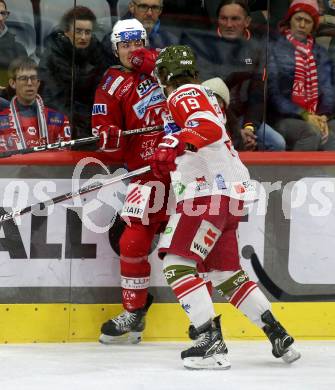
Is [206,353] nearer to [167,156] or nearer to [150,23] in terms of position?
[167,156]

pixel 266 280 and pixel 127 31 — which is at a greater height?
pixel 127 31

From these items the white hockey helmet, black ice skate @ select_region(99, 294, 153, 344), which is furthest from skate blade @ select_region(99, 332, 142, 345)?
the white hockey helmet

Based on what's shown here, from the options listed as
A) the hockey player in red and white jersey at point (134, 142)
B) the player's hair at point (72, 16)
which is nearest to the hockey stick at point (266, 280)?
the hockey player in red and white jersey at point (134, 142)

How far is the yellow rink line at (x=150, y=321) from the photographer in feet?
17.5

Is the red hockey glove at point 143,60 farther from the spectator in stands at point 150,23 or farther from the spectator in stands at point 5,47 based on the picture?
the spectator in stands at point 5,47

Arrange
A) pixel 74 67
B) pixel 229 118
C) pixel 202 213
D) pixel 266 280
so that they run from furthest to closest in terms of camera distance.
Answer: pixel 229 118, pixel 266 280, pixel 74 67, pixel 202 213

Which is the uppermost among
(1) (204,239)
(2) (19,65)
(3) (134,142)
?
(2) (19,65)

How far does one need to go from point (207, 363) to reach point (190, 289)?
309 mm

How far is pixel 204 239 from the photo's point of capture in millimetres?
4828

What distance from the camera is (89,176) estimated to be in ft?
17.8

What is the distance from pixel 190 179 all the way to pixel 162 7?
3.48 ft

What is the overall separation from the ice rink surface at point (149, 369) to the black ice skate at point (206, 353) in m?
0.04

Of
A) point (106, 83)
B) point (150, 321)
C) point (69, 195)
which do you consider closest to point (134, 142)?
point (106, 83)

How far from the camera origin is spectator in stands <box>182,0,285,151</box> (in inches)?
221
